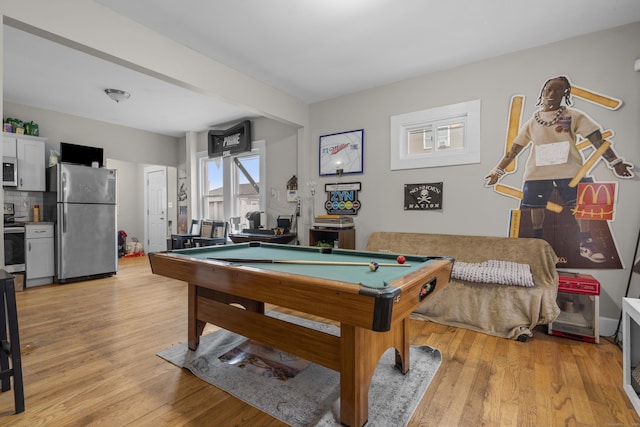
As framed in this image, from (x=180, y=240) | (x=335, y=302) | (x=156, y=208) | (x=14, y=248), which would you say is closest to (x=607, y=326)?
(x=335, y=302)

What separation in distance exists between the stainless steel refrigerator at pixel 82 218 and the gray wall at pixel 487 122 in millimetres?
3457

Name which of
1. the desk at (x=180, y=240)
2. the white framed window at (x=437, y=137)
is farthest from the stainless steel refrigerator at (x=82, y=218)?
the white framed window at (x=437, y=137)

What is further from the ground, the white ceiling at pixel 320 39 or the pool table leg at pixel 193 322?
the white ceiling at pixel 320 39

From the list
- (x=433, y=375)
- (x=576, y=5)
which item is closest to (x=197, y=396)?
(x=433, y=375)

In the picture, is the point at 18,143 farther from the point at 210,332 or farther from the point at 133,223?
the point at 210,332

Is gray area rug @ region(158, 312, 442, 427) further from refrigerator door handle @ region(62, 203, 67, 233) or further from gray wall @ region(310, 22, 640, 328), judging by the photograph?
refrigerator door handle @ region(62, 203, 67, 233)

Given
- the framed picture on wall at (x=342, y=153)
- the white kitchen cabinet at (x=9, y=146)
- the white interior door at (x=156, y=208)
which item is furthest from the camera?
the white interior door at (x=156, y=208)

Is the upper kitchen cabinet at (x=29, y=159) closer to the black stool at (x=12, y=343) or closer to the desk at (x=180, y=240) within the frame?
the desk at (x=180, y=240)

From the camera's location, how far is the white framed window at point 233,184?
5262 millimetres

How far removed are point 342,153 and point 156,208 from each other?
17.2 ft

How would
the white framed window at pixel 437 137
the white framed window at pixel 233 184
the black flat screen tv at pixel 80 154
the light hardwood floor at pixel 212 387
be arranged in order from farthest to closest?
the white framed window at pixel 233 184 < the black flat screen tv at pixel 80 154 < the white framed window at pixel 437 137 < the light hardwood floor at pixel 212 387

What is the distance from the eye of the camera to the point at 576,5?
2.36 meters

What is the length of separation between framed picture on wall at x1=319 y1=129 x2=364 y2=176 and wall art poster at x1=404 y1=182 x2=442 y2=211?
74 cm

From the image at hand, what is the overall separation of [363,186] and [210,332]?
8.36 ft
